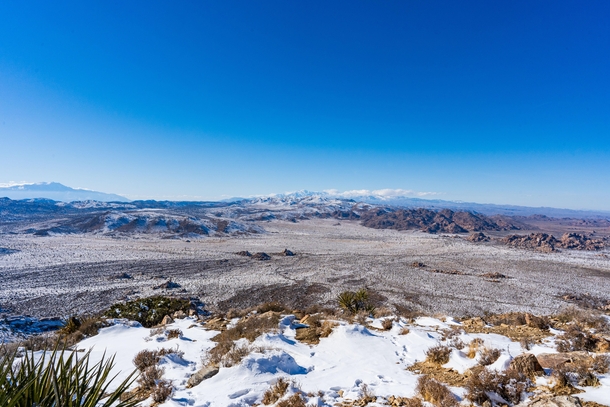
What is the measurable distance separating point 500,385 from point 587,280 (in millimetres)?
35296

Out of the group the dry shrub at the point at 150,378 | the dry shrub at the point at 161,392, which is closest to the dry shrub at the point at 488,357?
the dry shrub at the point at 161,392

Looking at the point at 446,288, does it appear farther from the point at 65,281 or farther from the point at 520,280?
the point at 65,281

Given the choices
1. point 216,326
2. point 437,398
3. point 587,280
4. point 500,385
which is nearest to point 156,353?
point 216,326

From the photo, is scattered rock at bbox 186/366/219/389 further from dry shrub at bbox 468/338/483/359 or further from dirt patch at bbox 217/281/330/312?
dirt patch at bbox 217/281/330/312

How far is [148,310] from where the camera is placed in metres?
12.3

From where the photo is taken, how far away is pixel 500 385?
385cm

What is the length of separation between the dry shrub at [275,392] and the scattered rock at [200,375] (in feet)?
Result: 4.43

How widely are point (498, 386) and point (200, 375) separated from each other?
15.6ft

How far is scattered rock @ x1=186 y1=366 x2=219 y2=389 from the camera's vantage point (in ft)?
16.3

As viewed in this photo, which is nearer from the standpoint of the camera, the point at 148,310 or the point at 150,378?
the point at 150,378

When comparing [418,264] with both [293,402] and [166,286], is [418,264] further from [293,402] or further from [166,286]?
[293,402]

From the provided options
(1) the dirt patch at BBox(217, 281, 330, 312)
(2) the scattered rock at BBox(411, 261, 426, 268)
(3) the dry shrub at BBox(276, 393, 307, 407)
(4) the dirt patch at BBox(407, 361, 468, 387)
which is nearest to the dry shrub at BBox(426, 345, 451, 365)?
(4) the dirt patch at BBox(407, 361, 468, 387)

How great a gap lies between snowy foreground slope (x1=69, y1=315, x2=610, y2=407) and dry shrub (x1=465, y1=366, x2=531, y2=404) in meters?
0.21

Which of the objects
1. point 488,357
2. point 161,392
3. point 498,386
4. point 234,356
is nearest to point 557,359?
point 488,357
